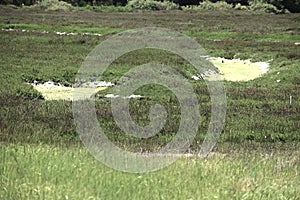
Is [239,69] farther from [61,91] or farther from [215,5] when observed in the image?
[215,5]

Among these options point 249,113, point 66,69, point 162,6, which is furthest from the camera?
point 162,6

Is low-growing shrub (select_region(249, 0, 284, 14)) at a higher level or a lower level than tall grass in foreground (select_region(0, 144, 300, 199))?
lower

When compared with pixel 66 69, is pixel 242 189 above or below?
above

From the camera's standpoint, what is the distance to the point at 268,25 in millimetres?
61688

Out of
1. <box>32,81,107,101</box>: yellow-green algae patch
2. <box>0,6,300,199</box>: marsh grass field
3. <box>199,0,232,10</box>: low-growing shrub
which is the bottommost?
<box>199,0,232,10</box>: low-growing shrub

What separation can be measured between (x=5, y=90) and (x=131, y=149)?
12710mm

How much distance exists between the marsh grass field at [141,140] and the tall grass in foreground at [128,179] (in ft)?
0.04

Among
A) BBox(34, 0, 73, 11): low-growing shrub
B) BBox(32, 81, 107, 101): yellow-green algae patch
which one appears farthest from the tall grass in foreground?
BBox(34, 0, 73, 11): low-growing shrub

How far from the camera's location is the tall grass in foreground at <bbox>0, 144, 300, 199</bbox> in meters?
6.49

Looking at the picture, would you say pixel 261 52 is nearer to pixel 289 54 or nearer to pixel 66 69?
pixel 289 54

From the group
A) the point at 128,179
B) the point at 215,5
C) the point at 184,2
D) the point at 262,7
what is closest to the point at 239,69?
the point at 128,179

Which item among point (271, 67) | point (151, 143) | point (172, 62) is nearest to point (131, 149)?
point (151, 143)

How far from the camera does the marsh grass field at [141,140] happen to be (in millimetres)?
6750

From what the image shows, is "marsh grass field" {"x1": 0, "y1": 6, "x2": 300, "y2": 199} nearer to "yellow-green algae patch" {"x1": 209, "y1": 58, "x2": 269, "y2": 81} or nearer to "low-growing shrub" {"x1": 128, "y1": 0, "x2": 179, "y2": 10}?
"yellow-green algae patch" {"x1": 209, "y1": 58, "x2": 269, "y2": 81}
